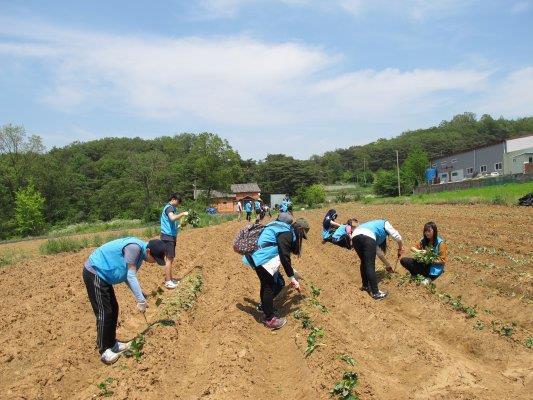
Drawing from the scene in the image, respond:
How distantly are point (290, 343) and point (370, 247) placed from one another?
8.76 ft

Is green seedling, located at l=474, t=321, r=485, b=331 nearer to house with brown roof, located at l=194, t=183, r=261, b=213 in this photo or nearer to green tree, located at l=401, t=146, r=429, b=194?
green tree, located at l=401, t=146, r=429, b=194

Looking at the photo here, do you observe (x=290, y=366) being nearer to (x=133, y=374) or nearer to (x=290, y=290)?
(x=133, y=374)

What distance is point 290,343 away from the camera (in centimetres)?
610

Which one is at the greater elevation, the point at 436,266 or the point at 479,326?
the point at 436,266

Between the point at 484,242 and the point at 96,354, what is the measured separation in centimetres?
1160

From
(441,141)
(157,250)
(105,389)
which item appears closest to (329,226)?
(157,250)

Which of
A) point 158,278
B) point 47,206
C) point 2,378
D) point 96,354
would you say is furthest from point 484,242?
point 47,206

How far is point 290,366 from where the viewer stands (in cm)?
541

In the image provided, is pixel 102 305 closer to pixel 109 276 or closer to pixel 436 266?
pixel 109 276

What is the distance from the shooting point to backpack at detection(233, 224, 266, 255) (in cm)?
674

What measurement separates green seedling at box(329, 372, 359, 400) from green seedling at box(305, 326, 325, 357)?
1.08m

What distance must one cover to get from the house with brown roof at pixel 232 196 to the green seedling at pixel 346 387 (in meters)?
61.0

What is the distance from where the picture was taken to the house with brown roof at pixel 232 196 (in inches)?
2672

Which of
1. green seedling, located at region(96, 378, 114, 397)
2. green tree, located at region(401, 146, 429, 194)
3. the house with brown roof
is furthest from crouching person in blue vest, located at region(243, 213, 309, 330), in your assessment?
the house with brown roof
